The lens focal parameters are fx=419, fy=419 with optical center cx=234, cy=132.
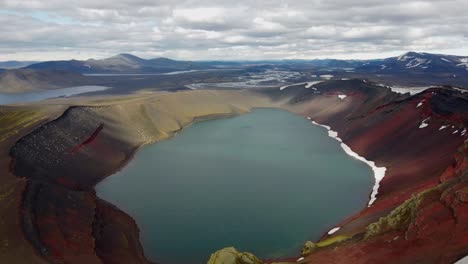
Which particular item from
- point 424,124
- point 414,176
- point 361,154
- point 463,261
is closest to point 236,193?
point 414,176

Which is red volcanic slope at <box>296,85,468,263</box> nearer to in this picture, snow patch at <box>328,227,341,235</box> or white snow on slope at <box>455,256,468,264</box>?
white snow on slope at <box>455,256,468,264</box>

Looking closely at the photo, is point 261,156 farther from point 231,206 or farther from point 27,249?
point 27,249

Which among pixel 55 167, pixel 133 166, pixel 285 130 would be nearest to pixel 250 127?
pixel 285 130

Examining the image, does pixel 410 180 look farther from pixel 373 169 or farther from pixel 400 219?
pixel 400 219

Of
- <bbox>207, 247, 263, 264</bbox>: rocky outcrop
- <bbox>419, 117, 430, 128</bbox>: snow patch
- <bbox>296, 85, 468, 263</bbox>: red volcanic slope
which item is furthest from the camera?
<bbox>419, 117, 430, 128</bbox>: snow patch

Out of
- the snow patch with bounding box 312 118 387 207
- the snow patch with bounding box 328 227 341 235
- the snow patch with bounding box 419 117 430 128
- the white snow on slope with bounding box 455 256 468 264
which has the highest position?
the snow patch with bounding box 419 117 430 128

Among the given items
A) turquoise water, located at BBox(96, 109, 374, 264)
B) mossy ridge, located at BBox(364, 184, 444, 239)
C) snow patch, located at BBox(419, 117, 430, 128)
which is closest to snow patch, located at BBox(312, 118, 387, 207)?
turquoise water, located at BBox(96, 109, 374, 264)

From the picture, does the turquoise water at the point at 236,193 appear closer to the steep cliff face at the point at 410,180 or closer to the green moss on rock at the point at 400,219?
the steep cliff face at the point at 410,180

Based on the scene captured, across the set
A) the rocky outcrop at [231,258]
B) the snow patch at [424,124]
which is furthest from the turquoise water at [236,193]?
the snow patch at [424,124]
